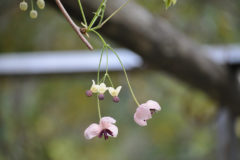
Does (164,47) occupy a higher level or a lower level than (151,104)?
higher

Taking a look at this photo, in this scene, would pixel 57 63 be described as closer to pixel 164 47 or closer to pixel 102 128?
pixel 164 47

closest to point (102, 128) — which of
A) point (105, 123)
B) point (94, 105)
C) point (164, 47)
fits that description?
point (105, 123)

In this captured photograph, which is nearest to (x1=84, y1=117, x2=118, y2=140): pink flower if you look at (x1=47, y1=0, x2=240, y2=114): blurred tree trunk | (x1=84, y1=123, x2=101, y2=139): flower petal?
(x1=84, y1=123, x2=101, y2=139): flower petal

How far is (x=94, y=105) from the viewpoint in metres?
2.65

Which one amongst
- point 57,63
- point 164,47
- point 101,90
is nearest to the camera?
point 101,90

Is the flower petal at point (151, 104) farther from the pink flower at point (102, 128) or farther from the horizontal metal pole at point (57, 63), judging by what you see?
the horizontal metal pole at point (57, 63)

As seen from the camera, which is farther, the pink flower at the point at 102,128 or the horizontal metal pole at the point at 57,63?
the horizontal metal pole at the point at 57,63

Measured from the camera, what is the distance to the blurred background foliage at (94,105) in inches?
75.3

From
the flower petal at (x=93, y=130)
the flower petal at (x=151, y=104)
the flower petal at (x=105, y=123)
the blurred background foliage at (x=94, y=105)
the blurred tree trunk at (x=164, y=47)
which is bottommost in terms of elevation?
the flower petal at (x=93, y=130)

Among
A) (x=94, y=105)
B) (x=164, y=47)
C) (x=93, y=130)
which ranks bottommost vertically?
(x=93, y=130)

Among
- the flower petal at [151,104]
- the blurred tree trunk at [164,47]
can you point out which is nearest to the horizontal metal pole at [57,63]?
the blurred tree trunk at [164,47]

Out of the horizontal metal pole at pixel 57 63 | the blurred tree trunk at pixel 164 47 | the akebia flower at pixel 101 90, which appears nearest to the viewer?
the akebia flower at pixel 101 90

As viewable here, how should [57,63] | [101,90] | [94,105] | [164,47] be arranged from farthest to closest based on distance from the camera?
[94,105] → [57,63] → [164,47] → [101,90]

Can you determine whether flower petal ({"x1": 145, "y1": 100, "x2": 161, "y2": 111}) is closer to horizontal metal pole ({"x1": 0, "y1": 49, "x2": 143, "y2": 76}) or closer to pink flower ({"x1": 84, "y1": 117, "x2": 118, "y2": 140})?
pink flower ({"x1": 84, "y1": 117, "x2": 118, "y2": 140})
